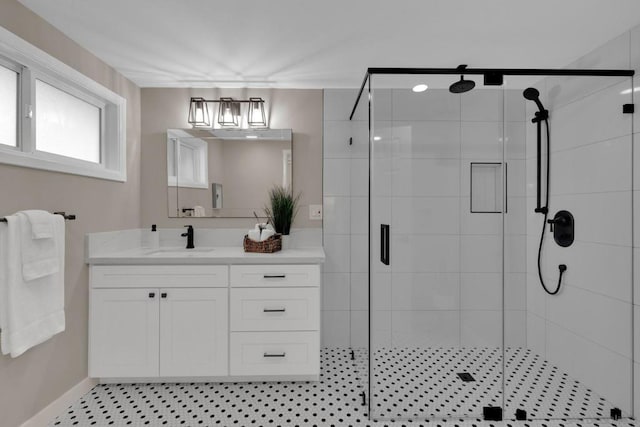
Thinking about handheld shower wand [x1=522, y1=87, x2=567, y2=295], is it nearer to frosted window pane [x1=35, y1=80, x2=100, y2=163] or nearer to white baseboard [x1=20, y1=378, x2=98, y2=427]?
frosted window pane [x1=35, y1=80, x2=100, y2=163]

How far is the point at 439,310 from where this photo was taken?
1769mm

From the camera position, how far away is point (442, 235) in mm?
1769

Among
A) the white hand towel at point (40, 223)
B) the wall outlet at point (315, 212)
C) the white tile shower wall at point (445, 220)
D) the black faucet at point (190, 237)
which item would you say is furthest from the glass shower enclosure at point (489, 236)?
the white hand towel at point (40, 223)

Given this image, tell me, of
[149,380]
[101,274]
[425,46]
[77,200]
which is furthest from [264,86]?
[149,380]

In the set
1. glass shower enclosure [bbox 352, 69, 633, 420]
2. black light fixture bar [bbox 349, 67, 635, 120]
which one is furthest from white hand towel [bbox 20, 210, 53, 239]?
black light fixture bar [bbox 349, 67, 635, 120]

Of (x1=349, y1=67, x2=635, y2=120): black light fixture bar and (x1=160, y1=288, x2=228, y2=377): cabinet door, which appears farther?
(x1=160, y1=288, x2=228, y2=377): cabinet door

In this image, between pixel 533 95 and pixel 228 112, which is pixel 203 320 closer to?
pixel 228 112

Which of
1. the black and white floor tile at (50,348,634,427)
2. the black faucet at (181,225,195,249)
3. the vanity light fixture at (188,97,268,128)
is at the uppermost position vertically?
the vanity light fixture at (188,97,268,128)

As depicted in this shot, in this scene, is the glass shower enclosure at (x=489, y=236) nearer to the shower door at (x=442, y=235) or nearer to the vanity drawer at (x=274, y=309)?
the shower door at (x=442, y=235)

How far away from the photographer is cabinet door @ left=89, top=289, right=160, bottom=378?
6.94ft

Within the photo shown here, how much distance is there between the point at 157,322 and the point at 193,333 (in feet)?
0.79

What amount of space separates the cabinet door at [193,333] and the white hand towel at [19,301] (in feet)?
1.89

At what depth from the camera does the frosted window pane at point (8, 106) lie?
5.43ft

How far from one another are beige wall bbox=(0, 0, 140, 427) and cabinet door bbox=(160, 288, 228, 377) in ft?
1.67
